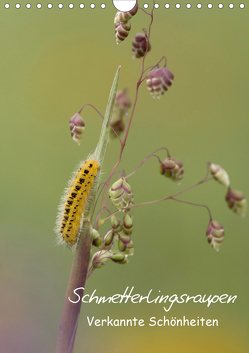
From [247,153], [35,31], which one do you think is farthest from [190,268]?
[35,31]

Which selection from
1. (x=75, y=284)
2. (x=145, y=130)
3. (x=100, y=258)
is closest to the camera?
(x=75, y=284)

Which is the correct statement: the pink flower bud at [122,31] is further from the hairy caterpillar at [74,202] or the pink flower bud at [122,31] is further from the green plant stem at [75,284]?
Answer: the hairy caterpillar at [74,202]

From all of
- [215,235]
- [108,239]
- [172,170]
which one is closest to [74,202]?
[108,239]

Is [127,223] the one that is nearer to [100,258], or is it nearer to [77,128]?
[100,258]

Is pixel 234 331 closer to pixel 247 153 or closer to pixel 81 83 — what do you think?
pixel 247 153

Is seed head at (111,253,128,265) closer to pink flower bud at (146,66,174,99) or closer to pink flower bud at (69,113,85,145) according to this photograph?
pink flower bud at (69,113,85,145)

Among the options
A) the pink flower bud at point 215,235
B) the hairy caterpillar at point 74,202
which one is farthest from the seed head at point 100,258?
the pink flower bud at point 215,235
